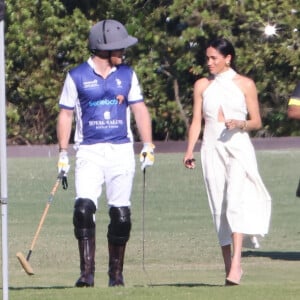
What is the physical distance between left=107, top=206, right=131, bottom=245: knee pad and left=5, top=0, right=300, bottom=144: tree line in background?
76.9 ft

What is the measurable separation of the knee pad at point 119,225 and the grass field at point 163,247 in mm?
483

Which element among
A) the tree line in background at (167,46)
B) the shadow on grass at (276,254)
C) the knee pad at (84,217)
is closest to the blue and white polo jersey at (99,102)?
the knee pad at (84,217)

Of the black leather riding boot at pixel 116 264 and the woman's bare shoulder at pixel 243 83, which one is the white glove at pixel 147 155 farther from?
the woman's bare shoulder at pixel 243 83

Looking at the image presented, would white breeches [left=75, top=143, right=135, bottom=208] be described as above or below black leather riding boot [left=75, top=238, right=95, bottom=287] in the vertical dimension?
above

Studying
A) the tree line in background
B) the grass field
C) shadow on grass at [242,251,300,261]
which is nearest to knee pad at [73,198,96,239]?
the grass field

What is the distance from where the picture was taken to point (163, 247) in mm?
14570

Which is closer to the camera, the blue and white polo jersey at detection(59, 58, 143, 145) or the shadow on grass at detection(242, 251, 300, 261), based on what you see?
the blue and white polo jersey at detection(59, 58, 143, 145)

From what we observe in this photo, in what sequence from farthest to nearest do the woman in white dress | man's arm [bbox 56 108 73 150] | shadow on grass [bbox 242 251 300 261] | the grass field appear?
1. shadow on grass [bbox 242 251 300 261]
2. the woman in white dress
3. man's arm [bbox 56 108 73 150]
4. the grass field

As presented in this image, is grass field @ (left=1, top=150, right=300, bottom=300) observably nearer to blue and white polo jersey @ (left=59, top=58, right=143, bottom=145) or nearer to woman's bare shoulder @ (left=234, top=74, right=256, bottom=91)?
blue and white polo jersey @ (left=59, top=58, right=143, bottom=145)

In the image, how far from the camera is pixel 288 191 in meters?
21.5

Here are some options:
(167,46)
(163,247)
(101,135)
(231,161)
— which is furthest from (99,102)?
(167,46)

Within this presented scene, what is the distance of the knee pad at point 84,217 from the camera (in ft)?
31.5

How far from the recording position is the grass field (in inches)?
350

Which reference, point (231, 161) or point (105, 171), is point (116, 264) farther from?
point (231, 161)
